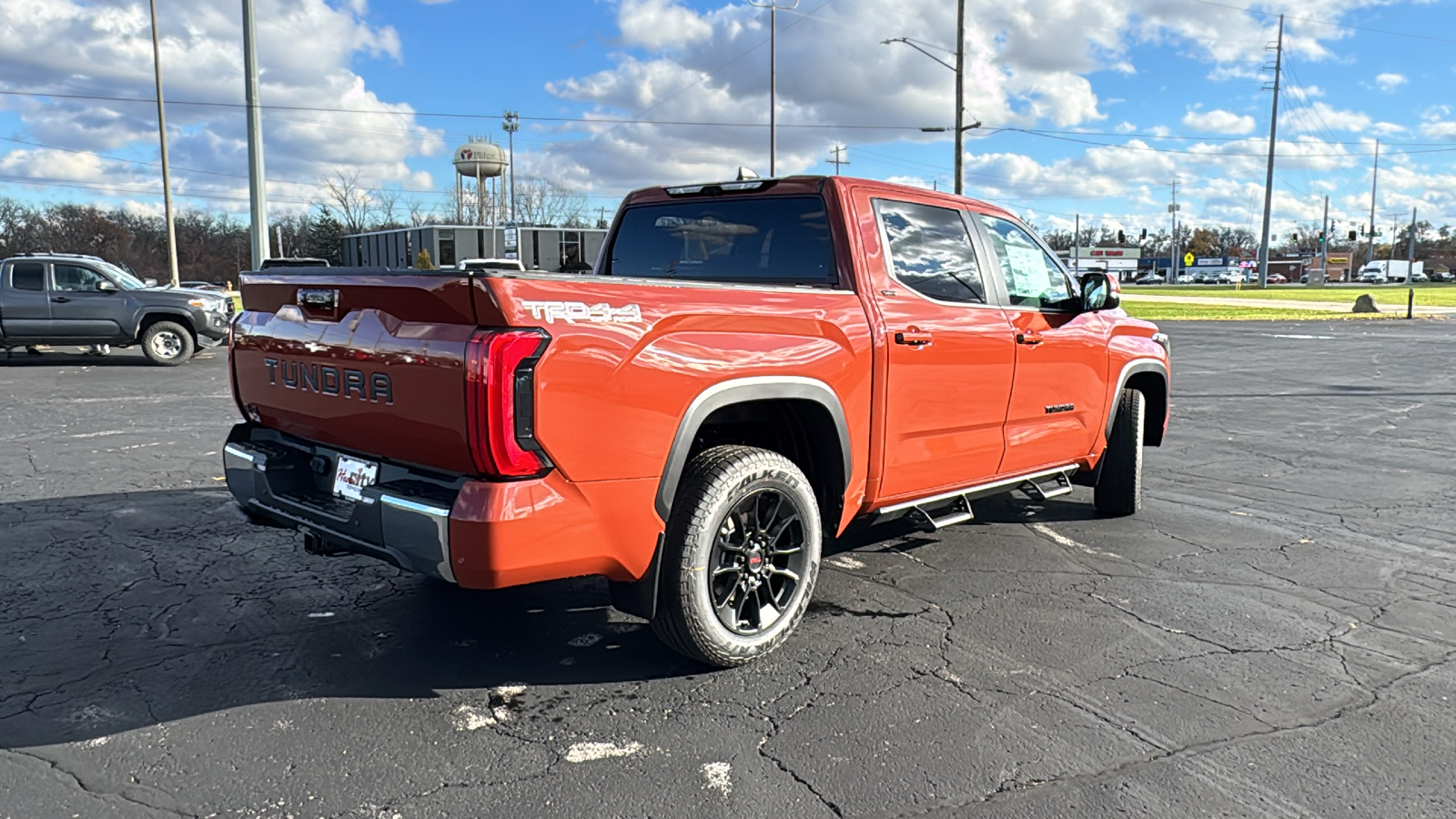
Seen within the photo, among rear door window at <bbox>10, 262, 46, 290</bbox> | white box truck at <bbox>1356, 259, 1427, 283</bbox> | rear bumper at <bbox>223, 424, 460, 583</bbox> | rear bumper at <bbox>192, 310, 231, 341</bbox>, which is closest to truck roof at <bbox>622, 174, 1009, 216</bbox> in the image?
rear bumper at <bbox>223, 424, 460, 583</bbox>

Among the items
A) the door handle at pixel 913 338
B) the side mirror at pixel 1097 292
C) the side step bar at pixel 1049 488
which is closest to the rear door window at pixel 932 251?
the door handle at pixel 913 338

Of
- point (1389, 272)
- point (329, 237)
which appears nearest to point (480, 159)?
point (329, 237)

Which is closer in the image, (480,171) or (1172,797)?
(1172,797)

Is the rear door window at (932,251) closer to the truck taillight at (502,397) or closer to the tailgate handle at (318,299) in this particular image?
the truck taillight at (502,397)

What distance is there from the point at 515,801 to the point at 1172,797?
1.89 metres

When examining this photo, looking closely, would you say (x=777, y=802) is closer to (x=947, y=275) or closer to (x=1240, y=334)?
(x=947, y=275)

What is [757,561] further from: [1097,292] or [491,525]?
[1097,292]

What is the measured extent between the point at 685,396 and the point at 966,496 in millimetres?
1997

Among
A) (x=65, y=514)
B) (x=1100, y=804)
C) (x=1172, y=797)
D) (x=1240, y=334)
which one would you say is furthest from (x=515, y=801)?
(x=1240, y=334)

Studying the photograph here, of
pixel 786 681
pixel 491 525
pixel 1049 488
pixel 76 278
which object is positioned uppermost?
pixel 76 278

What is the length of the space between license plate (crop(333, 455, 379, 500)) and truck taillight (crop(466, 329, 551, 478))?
62 centimetres

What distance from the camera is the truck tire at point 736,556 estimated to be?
3.55 meters

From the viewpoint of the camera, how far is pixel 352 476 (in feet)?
11.7

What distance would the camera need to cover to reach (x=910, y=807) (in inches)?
112
